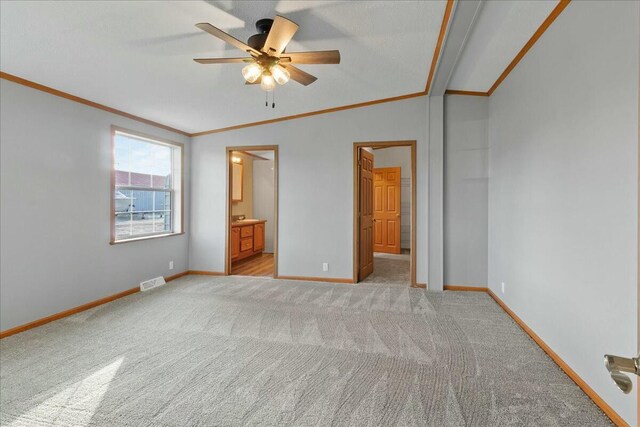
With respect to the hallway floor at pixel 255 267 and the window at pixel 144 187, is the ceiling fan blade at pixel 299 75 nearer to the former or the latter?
the window at pixel 144 187

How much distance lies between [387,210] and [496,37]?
206 inches

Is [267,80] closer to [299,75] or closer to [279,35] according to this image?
[299,75]

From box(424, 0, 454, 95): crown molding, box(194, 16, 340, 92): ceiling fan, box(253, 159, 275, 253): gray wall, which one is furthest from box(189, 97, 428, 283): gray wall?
box(253, 159, 275, 253): gray wall

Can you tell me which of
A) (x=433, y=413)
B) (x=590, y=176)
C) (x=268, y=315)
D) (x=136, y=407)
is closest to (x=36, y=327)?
(x=136, y=407)

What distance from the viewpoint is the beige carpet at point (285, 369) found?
178 cm

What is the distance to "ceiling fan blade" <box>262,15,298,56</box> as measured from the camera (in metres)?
1.94

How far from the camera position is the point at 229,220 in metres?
4.99

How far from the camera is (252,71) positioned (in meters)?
2.43

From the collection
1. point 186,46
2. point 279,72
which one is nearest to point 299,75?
point 279,72

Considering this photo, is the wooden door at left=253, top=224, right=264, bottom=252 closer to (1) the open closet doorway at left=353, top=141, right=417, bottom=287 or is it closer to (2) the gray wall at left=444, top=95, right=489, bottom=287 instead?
(1) the open closet doorway at left=353, top=141, right=417, bottom=287

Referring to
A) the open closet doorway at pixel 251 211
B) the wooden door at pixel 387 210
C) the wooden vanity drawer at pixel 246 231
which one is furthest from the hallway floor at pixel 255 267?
the wooden door at pixel 387 210

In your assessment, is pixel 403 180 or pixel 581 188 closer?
pixel 581 188

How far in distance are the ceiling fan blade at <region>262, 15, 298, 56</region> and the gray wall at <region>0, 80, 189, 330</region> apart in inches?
98.7

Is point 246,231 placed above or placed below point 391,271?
above
